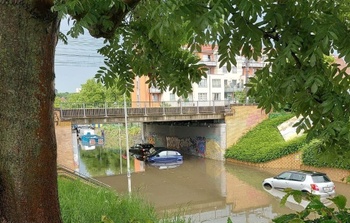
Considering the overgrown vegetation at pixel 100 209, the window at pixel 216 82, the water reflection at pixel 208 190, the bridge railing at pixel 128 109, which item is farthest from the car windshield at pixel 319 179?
the window at pixel 216 82

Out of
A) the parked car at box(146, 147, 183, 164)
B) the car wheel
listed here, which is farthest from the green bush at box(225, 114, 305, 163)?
the car wheel

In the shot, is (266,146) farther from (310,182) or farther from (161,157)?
(310,182)

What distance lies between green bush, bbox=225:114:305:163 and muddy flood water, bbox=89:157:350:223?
2.72 feet

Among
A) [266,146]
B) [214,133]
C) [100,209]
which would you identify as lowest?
[266,146]

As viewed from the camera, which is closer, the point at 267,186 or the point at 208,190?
the point at 267,186

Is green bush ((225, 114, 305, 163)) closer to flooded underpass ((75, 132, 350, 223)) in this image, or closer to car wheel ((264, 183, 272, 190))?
flooded underpass ((75, 132, 350, 223))

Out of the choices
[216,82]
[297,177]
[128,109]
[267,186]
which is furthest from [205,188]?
[216,82]

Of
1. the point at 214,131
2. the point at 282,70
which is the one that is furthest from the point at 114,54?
the point at 214,131

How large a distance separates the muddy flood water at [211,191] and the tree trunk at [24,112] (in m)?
7.87

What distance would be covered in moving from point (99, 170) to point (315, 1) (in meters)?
23.6

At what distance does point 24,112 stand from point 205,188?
16317 mm

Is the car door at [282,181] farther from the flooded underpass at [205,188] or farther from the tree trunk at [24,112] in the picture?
the tree trunk at [24,112]

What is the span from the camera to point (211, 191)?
54.2 ft

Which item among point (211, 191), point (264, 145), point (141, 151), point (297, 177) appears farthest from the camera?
point (141, 151)
